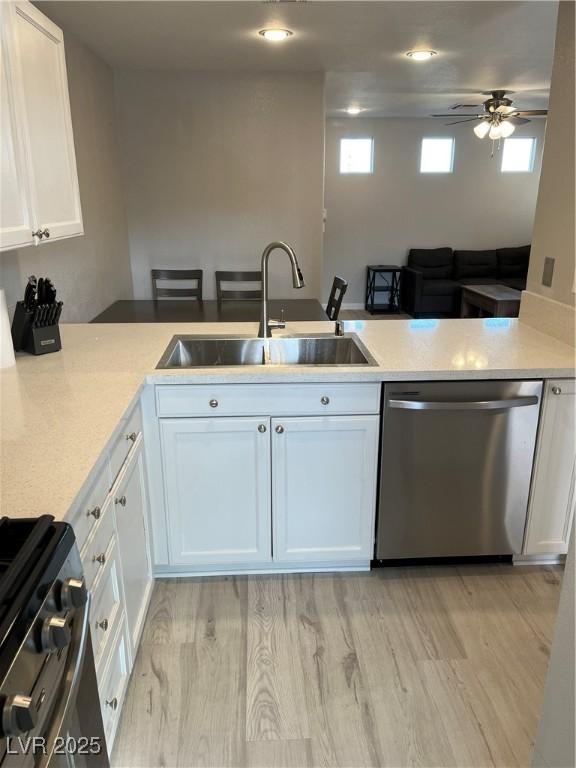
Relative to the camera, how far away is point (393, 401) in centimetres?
204

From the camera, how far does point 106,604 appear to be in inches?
57.9

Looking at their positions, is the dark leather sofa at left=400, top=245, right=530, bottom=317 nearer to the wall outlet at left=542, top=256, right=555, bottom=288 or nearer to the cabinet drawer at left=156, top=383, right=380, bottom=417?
the wall outlet at left=542, top=256, right=555, bottom=288

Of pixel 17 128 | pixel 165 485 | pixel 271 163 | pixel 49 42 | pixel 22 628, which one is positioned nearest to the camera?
pixel 22 628

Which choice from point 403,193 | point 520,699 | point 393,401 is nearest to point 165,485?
point 393,401

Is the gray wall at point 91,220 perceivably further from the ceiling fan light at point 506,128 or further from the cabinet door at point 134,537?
the ceiling fan light at point 506,128

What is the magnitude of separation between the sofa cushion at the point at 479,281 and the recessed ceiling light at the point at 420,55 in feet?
13.2

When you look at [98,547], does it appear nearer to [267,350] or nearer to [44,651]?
[44,651]

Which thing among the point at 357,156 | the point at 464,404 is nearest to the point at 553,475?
the point at 464,404

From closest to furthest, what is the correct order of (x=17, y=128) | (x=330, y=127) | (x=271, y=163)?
(x=17, y=128)
(x=271, y=163)
(x=330, y=127)

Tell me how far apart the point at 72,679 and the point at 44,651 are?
153 mm

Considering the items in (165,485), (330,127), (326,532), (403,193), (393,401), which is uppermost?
(330,127)

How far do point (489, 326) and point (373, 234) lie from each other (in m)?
5.57

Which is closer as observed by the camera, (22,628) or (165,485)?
(22,628)

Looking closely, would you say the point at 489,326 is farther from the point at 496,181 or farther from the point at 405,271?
the point at 496,181
